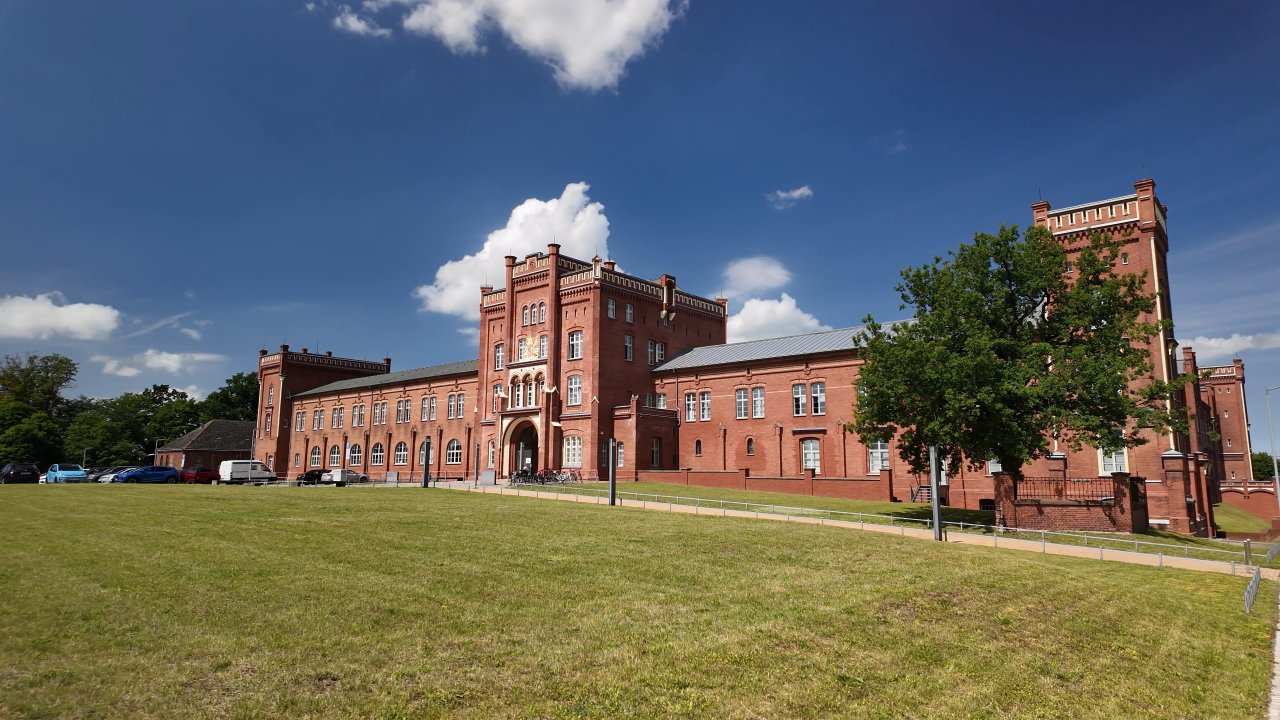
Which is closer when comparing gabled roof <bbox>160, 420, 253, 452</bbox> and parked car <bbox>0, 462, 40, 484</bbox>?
parked car <bbox>0, 462, 40, 484</bbox>

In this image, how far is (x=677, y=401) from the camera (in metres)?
54.7

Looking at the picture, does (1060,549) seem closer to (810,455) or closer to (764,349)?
(810,455)

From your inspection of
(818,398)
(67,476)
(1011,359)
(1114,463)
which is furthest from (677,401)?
(67,476)

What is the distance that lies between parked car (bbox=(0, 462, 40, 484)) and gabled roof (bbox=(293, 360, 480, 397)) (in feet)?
90.2

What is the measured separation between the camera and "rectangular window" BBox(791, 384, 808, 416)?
47688 millimetres

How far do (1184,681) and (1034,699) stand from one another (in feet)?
9.11

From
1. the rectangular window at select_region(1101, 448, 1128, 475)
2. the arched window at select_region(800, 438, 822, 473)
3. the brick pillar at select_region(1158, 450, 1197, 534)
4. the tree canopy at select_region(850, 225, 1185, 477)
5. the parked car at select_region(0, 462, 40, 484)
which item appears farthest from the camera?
the parked car at select_region(0, 462, 40, 484)

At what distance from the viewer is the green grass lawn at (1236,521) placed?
4131 centimetres

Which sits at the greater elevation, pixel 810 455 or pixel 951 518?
pixel 810 455

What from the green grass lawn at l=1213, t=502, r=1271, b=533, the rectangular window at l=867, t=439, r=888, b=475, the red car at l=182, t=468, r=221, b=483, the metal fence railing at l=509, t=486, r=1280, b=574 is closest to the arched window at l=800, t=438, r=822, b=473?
the rectangular window at l=867, t=439, r=888, b=475

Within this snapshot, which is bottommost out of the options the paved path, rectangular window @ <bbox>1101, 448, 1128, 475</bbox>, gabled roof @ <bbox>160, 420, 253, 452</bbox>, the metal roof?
the paved path

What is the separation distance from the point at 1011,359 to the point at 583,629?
24.0m

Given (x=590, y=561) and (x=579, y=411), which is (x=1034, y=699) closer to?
(x=590, y=561)

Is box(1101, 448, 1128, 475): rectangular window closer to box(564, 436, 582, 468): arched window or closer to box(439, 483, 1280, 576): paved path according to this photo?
box(439, 483, 1280, 576): paved path
